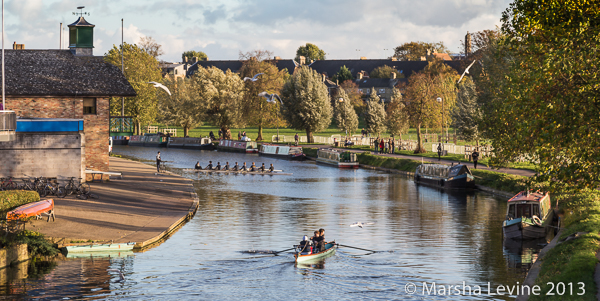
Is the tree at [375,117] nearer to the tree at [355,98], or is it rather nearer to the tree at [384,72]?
the tree at [355,98]

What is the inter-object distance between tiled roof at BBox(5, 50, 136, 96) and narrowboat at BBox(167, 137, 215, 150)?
168ft

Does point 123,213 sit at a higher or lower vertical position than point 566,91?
lower

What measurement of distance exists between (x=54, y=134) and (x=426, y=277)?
2503 centimetres

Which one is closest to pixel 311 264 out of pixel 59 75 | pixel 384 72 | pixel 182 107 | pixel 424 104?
pixel 59 75

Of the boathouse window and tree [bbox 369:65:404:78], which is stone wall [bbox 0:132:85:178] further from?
tree [bbox 369:65:404:78]

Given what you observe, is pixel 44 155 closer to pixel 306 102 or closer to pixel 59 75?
pixel 59 75

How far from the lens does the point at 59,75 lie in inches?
1843

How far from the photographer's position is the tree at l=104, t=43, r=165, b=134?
314ft

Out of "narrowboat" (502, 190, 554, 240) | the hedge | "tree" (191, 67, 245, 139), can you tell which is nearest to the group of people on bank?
"narrowboat" (502, 190, 554, 240)

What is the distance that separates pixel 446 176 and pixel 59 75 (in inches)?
1192

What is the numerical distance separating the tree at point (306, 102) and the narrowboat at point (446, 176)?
135 ft

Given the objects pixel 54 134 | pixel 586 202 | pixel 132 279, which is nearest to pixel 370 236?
pixel 586 202

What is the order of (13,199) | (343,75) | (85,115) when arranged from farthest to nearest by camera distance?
(343,75) → (85,115) → (13,199)

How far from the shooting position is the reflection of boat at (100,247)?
25.5 metres
